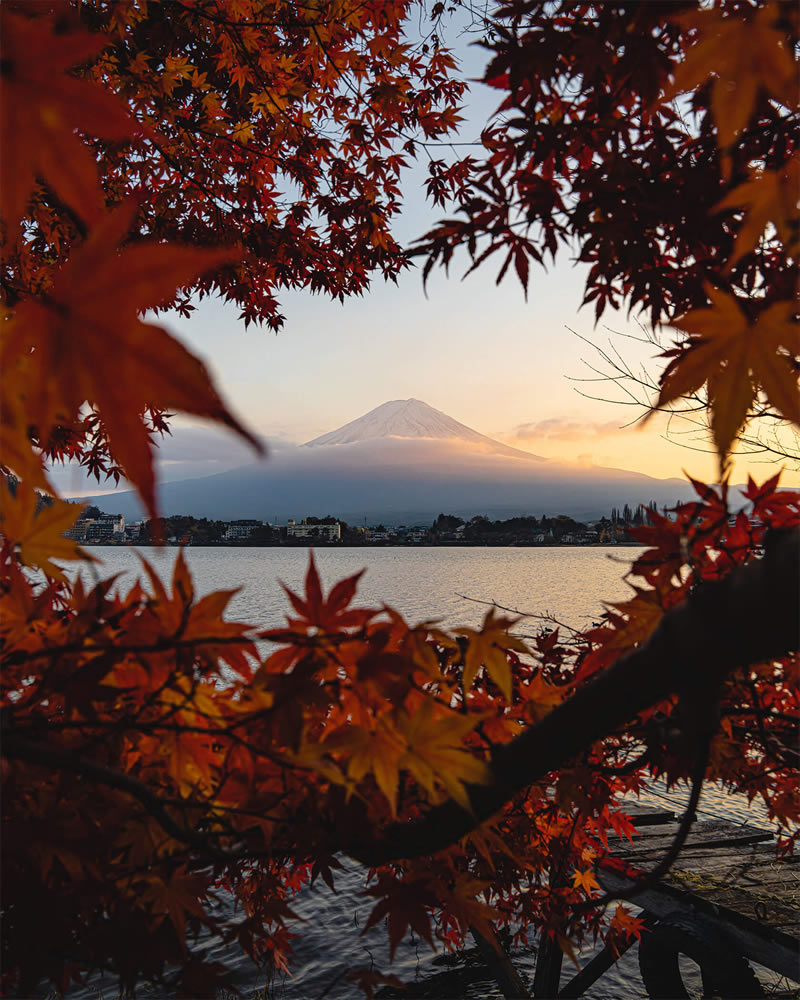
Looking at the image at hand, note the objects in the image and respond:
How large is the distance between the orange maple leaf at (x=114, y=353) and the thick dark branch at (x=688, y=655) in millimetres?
766

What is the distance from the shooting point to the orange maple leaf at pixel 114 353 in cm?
73

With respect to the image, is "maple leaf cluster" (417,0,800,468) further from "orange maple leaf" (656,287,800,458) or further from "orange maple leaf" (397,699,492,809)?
"orange maple leaf" (397,699,492,809)

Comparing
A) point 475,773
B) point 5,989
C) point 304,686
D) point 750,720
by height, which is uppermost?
point 304,686

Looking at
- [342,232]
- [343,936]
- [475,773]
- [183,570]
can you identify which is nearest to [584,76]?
[183,570]

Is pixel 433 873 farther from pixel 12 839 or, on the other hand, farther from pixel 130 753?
pixel 12 839

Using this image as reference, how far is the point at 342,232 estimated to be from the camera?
5.77 m

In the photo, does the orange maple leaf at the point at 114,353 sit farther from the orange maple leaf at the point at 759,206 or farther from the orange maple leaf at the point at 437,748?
the orange maple leaf at the point at 759,206

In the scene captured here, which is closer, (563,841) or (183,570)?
(183,570)

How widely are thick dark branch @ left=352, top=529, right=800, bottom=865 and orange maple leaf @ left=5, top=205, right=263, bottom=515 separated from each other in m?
0.77

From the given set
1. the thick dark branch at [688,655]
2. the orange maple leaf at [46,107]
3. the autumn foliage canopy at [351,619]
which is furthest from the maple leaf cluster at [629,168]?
the orange maple leaf at [46,107]

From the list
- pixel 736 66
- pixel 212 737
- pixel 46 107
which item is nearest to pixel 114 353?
pixel 46 107

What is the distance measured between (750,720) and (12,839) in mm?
2316

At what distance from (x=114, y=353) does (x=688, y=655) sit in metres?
0.96

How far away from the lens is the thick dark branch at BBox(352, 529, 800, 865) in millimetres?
974
